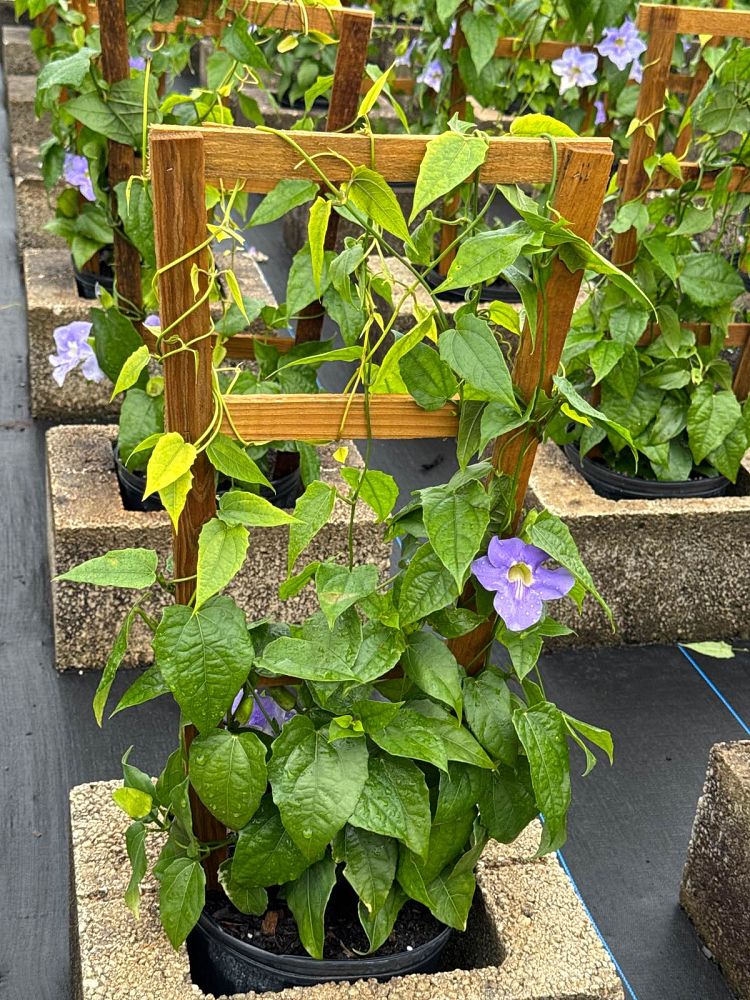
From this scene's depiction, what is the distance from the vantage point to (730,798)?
1467 mm

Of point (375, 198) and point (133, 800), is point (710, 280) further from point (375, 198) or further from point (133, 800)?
point (133, 800)

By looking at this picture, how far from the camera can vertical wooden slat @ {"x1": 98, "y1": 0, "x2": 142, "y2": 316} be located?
1.70 m

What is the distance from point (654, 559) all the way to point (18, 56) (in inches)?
151

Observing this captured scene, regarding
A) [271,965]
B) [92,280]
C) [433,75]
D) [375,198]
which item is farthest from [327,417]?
[433,75]

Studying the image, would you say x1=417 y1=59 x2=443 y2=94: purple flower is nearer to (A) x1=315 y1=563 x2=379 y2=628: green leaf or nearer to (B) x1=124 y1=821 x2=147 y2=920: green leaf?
(A) x1=315 y1=563 x2=379 y2=628: green leaf

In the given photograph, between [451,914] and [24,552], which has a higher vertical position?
[451,914]

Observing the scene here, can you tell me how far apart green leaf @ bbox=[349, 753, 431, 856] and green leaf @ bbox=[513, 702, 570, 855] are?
0.35 ft

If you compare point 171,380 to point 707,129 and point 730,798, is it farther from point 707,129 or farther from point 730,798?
point 707,129

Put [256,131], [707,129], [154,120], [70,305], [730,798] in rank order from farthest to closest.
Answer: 1. [70,305]
2. [707,129]
3. [154,120]
4. [730,798]
5. [256,131]

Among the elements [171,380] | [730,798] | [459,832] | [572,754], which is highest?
[171,380]

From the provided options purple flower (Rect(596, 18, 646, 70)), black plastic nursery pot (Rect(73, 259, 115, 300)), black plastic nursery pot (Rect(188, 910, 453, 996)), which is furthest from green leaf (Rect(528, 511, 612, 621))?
purple flower (Rect(596, 18, 646, 70))

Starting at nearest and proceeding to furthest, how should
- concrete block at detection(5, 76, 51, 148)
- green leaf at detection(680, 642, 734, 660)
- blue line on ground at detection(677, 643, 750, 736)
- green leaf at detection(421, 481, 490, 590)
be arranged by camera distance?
green leaf at detection(421, 481, 490, 590)
blue line on ground at detection(677, 643, 750, 736)
green leaf at detection(680, 642, 734, 660)
concrete block at detection(5, 76, 51, 148)

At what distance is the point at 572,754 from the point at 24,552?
43.6 inches

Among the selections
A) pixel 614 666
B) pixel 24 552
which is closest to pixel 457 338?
pixel 614 666
